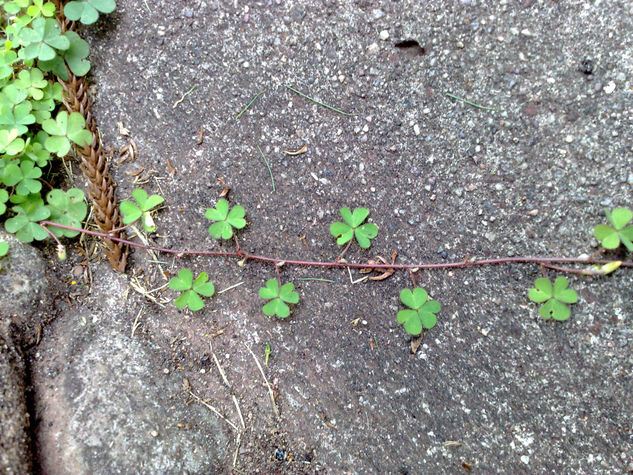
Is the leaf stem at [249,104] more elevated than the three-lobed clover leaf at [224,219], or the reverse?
the leaf stem at [249,104]

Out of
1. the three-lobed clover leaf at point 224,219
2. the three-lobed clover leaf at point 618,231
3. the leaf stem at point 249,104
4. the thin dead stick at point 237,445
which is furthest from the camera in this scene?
the leaf stem at point 249,104

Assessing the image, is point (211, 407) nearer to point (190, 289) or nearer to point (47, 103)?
point (190, 289)

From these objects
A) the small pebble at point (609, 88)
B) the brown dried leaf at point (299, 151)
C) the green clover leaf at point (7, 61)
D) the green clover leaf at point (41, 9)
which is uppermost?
the small pebble at point (609, 88)

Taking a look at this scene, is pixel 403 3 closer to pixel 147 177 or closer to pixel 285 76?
pixel 285 76

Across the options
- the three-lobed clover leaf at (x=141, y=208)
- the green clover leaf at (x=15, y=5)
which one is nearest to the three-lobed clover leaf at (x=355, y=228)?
the three-lobed clover leaf at (x=141, y=208)

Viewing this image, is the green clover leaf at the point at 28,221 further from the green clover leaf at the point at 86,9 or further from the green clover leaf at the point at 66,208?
the green clover leaf at the point at 86,9

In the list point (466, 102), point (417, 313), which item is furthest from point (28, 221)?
point (466, 102)
